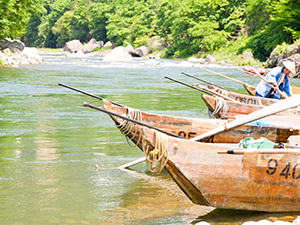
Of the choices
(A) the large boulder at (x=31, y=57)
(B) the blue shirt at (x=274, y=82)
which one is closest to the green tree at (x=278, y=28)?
(A) the large boulder at (x=31, y=57)

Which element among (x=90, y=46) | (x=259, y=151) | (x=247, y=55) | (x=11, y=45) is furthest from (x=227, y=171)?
(x=90, y=46)

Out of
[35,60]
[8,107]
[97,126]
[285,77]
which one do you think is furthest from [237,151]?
[35,60]

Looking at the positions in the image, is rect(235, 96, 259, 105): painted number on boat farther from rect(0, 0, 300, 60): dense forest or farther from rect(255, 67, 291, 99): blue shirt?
rect(0, 0, 300, 60): dense forest

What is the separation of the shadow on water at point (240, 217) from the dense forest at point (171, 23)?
29538mm

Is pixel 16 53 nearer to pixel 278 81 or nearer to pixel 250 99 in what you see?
pixel 250 99

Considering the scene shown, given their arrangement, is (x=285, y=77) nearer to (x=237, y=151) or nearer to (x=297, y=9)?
(x=237, y=151)

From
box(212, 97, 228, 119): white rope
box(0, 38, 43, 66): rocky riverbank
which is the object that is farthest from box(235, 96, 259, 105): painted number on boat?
box(0, 38, 43, 66): rocky riverbank

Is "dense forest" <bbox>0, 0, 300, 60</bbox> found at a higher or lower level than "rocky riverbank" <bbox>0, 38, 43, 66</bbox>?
higher

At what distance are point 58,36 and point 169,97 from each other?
7322 centimetres

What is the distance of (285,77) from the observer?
9.90 m

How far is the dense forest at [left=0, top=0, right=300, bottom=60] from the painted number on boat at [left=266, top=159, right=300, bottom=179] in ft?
98.2

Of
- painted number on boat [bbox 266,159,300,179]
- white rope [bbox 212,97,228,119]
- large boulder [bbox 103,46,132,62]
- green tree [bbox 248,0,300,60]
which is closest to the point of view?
painted number on boat [bbox 266,159,300,179]

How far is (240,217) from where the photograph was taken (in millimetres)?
5441

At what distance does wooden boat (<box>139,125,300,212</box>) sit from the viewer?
197 inches
